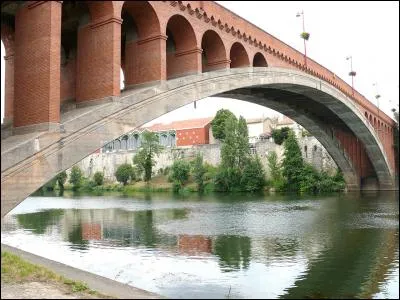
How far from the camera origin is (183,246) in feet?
47.4

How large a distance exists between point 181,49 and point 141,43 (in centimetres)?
214

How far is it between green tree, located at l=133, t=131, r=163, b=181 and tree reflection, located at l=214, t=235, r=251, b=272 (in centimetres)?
5119

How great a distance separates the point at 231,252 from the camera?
1345cm

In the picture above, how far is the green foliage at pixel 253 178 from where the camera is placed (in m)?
53.2

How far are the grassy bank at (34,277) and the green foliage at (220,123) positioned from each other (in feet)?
193

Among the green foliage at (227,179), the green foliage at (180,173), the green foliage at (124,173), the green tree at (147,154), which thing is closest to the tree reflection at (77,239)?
the green foliage at (227,179)

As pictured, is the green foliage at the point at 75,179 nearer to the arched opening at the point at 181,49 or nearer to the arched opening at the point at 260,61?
the arched opening at the point at 260,61

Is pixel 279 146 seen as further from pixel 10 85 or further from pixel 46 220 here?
pixel 10 85

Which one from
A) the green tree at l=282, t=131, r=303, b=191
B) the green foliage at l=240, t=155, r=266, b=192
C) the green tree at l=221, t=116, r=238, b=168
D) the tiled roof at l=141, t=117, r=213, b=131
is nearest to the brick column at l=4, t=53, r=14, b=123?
the green tree at l=282, t=131, r=303, b=191

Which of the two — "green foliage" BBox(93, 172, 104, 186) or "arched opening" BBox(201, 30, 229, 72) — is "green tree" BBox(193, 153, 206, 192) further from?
"arched opening" BBox(201, 30, 229, 72)

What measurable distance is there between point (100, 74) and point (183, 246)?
621cm

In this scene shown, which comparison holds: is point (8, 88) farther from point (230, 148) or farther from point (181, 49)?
point (230, 148)

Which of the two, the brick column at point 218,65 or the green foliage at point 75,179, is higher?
the brick column at point 218,65

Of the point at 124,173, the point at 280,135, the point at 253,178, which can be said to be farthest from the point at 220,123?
the point at 124,173
